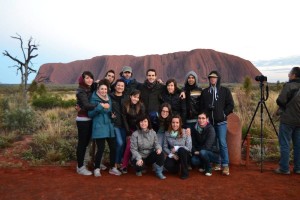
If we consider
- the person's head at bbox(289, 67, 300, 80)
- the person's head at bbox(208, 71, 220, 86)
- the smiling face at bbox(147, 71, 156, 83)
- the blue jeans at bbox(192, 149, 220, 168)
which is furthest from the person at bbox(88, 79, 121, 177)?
the person's head at bbox(289, 67, 300, 80)

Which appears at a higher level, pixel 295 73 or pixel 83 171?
pixel 295 73

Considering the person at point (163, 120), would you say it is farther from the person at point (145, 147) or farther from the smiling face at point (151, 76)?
the smiling face at point (151, 76)

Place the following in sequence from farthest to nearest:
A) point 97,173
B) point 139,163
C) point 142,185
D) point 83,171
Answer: point 83,171, point 97,173, point 139,163, point 142,185

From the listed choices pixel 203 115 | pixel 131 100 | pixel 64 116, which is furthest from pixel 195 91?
pixel 64 116

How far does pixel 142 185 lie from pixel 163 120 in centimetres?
125

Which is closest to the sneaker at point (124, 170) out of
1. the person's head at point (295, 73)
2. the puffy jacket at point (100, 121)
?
the puffy jacket at point (100, 121)

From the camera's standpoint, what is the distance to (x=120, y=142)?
17.8ft

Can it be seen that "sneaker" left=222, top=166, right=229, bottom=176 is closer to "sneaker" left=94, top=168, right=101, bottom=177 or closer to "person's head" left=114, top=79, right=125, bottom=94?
"sneaker" left=94, top=168, right=101, bottom=177

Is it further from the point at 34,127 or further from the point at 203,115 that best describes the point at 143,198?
the point at 34,127

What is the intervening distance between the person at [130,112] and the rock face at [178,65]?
8922 cm

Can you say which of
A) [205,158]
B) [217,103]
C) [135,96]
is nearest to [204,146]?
[205,158]

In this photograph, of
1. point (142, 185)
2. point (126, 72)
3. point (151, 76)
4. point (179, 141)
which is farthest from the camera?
point (126, 72)

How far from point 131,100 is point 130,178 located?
131 cm

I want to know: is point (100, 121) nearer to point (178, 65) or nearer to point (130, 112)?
point (130, 112)
